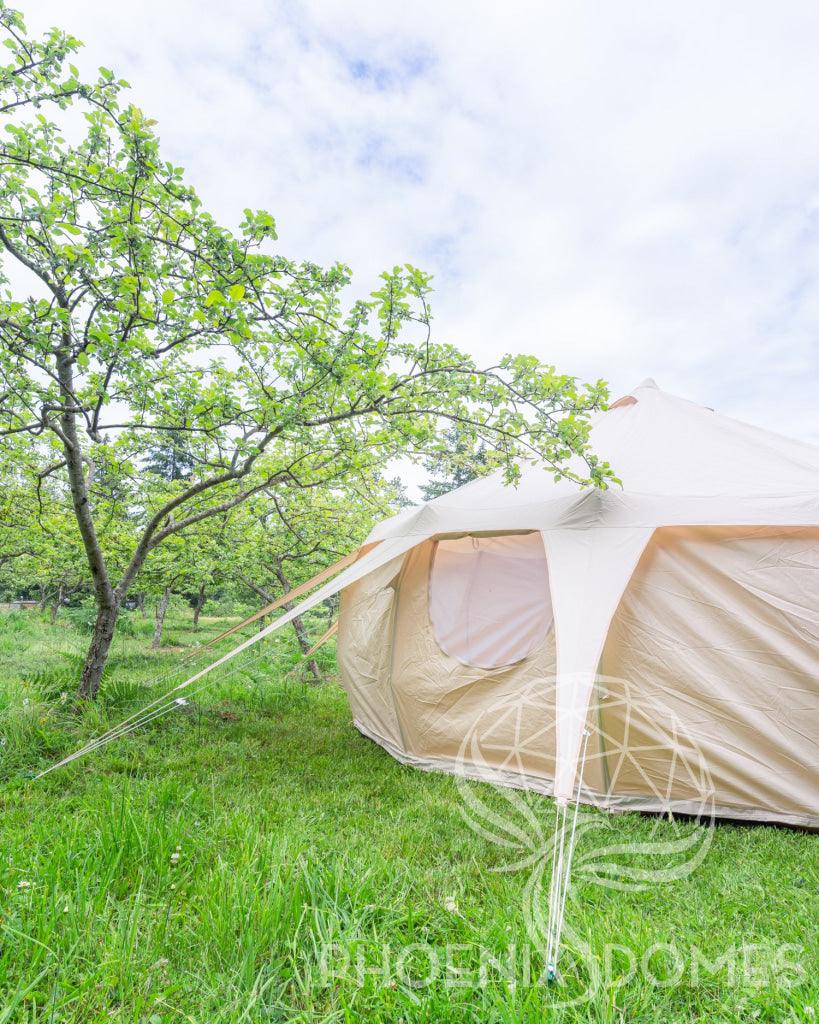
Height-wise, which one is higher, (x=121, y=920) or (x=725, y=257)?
(x=725, y=257)

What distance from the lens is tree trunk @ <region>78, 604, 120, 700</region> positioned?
4602mm

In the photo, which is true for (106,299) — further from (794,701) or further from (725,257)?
(725,257)

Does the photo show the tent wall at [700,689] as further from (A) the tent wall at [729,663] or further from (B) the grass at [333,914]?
(B) the grass at [333,914]

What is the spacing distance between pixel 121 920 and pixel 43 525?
4.94 meters

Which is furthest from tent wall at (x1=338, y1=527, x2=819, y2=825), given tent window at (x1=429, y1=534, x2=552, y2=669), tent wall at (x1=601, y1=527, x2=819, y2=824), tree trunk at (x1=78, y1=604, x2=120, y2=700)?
tree trunk at (x1=78, y1=604, x2=120, y2=700)

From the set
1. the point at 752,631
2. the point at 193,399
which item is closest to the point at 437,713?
the point at 752,631

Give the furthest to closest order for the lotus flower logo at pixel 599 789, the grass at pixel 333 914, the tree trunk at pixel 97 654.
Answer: the tree trunk at pixel 97 654 → the lotus flower logo at pixel 599 789 → the grass at pixel 333 914

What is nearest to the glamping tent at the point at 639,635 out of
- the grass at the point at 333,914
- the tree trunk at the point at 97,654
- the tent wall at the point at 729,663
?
the tent wall at the point at 729,663

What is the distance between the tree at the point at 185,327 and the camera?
2.54m

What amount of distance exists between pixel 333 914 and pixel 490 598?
7.87 ft

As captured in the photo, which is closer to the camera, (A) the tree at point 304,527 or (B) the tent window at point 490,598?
(B) the tent window at point 490,598

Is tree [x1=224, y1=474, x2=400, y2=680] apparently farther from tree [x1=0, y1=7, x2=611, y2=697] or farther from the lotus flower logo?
the lotus flower logo

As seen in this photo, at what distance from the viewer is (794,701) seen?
2.78 m

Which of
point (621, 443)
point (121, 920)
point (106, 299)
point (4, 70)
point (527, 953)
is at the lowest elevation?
point (527, 953)
